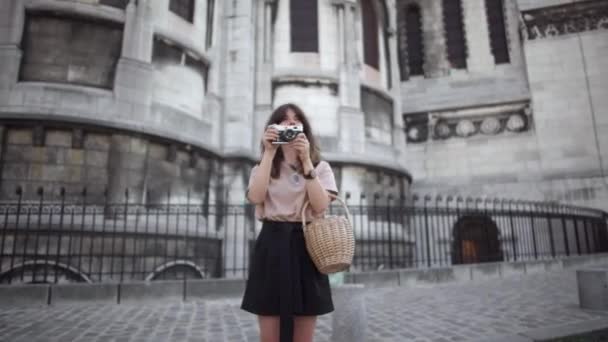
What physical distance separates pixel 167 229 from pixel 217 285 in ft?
5.68

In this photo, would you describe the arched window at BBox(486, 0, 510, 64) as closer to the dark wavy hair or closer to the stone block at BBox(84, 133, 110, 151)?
the stone block at BBox(84, 133, 110, 151)

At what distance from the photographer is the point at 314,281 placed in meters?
2.32

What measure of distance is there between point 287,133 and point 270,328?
105cm

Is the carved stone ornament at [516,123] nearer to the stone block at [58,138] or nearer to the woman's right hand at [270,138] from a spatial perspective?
the stone block at [58,138]

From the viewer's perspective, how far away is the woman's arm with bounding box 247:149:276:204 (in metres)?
Result: 2.38

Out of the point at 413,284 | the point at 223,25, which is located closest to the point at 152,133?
the point at 223,25

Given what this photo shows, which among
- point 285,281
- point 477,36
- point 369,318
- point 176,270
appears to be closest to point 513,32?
point 477,36

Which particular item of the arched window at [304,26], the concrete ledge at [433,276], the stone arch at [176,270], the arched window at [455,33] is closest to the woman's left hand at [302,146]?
the stone arch at [176,270]

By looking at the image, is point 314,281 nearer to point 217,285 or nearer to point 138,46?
point 217,285

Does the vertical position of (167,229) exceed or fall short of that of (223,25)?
it falls short

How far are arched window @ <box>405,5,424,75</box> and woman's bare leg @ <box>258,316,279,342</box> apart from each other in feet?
66.8

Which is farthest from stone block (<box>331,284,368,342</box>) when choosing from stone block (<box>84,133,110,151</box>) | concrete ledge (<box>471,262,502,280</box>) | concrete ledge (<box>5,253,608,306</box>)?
concrete ledge (<box>471,262,502,280</box>)

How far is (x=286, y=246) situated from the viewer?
7.63 feet

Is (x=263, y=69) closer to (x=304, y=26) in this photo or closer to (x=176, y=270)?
(x=304, y=26)
